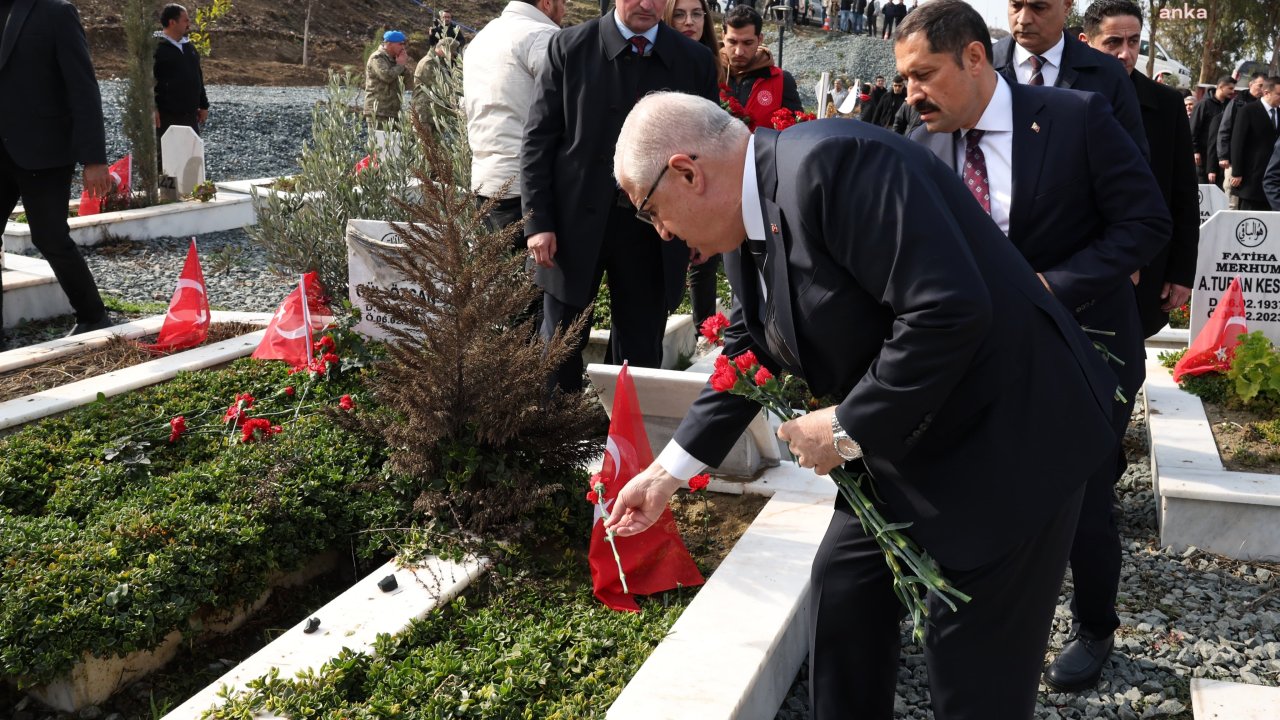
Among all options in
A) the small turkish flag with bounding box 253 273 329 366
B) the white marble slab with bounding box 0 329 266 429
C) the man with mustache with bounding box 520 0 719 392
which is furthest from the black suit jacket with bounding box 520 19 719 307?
the white marble slab with bounding box 0 329 266 429

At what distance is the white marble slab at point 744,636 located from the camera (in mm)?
2824

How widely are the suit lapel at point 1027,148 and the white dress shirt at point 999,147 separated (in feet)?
0.04

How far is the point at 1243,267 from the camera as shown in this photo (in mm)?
6031

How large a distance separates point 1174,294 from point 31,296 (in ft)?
21.5

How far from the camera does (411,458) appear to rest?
3838 mm

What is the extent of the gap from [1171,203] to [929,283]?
8.78 feet

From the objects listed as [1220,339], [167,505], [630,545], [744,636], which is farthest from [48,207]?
[1220,339]

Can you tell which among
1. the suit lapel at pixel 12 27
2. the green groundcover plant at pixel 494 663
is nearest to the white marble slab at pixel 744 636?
the green groundcover plant at pixel 494 663

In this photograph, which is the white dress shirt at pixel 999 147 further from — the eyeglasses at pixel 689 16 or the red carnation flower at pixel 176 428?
the red carnation flower at pixel 176 428

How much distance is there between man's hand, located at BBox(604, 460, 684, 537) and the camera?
2492 millimetres

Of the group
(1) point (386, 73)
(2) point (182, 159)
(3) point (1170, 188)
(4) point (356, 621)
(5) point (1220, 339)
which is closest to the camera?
(4) point (356, 621)

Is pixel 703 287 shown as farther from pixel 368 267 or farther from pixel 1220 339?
pixel 1220 339

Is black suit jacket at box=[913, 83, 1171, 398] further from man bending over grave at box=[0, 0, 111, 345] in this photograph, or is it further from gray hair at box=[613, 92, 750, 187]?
man bending over grave at box=[0, 0, 111, 345]

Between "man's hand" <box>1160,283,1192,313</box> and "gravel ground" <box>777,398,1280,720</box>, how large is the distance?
1009 millimetres
